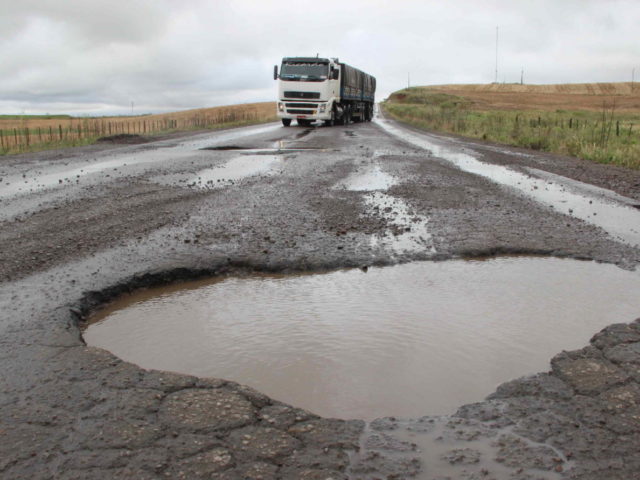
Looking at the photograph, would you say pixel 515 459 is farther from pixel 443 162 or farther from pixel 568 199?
pixel 443 162

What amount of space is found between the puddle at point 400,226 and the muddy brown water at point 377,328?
0.44m

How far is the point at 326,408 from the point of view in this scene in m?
2.53

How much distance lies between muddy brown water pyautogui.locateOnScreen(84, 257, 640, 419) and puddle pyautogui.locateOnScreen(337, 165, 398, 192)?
3.55m

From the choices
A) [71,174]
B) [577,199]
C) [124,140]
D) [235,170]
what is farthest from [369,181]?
[124,140]

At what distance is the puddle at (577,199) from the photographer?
6.02 meters

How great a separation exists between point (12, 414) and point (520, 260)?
3.96 meters

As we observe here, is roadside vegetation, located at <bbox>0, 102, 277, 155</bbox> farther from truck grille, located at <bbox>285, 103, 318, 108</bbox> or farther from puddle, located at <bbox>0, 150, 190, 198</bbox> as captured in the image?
puddle, located at <bbox>0, 150, 190, 198</bbox>

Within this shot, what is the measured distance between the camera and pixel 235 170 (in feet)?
33.1

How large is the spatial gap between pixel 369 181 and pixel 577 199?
2.99 meters

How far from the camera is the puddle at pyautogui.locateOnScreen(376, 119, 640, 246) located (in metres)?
6.02

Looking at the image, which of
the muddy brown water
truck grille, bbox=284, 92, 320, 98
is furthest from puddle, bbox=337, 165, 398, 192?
truck grille, bbox=284, 92, 320, 98

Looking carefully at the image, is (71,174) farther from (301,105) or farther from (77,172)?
(301,105)

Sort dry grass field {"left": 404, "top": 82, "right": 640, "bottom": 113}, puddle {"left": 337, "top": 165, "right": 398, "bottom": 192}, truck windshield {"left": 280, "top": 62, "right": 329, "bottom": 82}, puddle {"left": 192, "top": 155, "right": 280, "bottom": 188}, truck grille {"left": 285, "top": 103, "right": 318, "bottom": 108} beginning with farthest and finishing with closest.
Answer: dry grass field {"left": 404, "top": 82, "right": 640, "bottom": 113}, truck grille {"left": 285, "top": 103, "right": 318, "bottom": 108}, truck windshield {"left": 280, "top": 62, "right": 329, "bottom": 82}, puddle {"left": 192, "top": 155, "right": 280, "bottom": 188}, puddle {"left": 337, "top": 165, "right": 398, "bottom": 192}

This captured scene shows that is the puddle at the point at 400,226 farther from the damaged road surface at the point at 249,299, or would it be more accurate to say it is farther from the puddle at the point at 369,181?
the puddle at the point at 369,181
